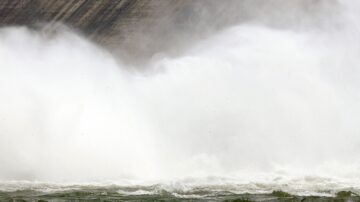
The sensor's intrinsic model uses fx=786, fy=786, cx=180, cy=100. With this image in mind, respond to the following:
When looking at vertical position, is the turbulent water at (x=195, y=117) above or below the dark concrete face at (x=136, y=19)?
below

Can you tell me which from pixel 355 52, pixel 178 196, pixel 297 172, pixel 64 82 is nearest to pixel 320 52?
pixel 355 52

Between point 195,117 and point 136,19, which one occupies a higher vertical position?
point 136,19

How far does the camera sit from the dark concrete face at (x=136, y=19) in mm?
35188

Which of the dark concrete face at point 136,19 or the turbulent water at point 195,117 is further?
the dark concrete face at point 136,19

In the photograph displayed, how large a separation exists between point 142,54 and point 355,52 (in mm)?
10210

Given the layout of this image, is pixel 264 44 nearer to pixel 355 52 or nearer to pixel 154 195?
pixel 355 52

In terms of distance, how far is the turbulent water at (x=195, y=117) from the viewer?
22.5 meters

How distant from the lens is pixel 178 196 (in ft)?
64.0

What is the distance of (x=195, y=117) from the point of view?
2609 cm

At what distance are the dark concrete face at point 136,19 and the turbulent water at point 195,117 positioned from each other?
11.5 feet

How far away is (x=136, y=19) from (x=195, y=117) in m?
11.9

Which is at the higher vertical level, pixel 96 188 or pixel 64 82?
pixel 64 82

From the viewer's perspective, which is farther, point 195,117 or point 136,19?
point 136,19

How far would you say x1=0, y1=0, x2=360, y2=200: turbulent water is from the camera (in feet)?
73.7
